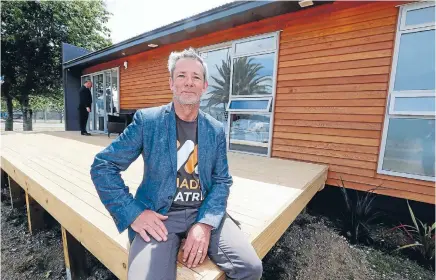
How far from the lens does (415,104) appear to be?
2.89m

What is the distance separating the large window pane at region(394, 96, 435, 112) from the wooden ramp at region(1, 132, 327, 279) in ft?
4.14

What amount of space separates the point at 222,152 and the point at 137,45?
5540 mm

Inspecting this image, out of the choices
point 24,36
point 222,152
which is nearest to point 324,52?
point 222,152

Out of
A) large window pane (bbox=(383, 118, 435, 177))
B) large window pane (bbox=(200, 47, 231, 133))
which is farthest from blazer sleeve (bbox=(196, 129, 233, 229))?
large window pane (bbox=(200, 47, 231, 133))

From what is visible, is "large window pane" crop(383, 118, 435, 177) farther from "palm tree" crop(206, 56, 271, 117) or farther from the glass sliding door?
the glass sliding door

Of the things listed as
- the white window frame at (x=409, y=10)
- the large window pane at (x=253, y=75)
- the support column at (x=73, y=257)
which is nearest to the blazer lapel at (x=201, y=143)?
the support column at (x=73, y=257)

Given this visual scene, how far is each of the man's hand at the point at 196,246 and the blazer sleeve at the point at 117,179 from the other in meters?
0.29

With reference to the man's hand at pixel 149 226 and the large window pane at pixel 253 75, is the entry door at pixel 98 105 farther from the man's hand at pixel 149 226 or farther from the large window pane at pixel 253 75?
the man's hand at pixel 149 226

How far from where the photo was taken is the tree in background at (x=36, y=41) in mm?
10695

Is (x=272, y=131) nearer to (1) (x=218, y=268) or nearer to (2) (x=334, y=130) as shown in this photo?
(2) (x=334, y=130)

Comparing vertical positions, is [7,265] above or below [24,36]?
below

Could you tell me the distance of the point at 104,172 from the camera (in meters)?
1.13

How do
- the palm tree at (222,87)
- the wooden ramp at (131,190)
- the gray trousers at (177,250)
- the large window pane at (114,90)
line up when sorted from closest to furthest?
the gray trousers at (177,250) < the wooden ramp at (131,190) < the palm tree at (222,87) < the large window pane at (114,90)

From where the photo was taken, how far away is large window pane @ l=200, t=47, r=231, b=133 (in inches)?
190
